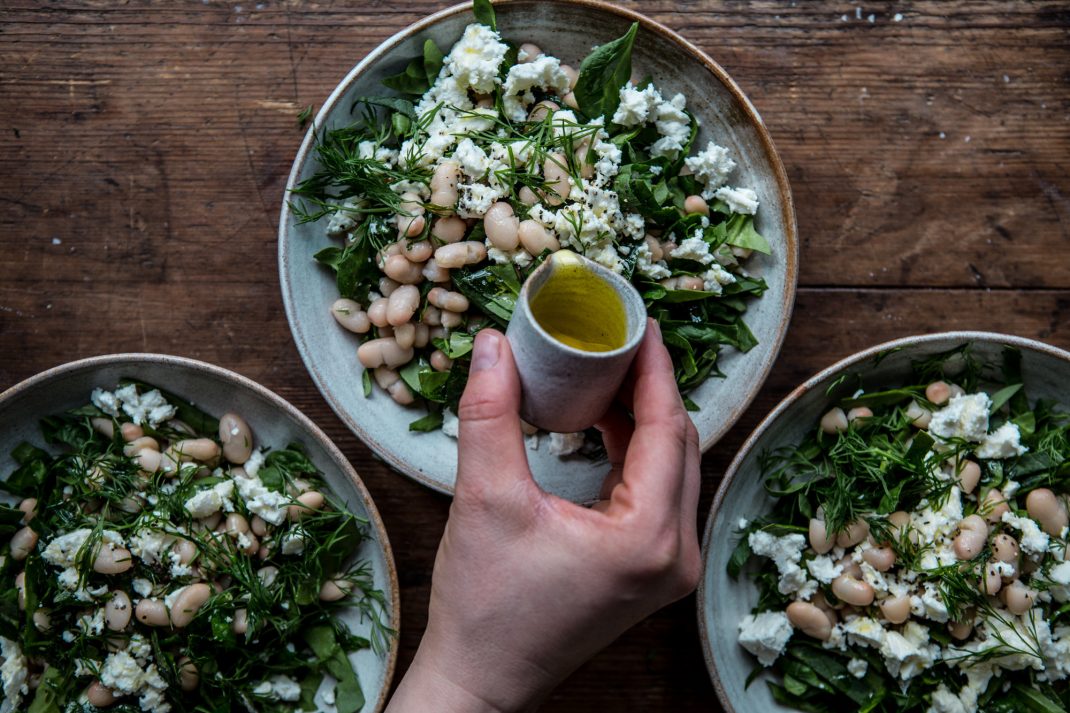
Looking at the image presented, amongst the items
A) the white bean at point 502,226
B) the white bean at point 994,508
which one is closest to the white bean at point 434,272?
the white bean at point 502,226

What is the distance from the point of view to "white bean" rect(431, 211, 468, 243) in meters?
1.16

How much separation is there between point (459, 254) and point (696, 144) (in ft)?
1.43

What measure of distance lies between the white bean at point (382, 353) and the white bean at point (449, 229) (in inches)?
7.1

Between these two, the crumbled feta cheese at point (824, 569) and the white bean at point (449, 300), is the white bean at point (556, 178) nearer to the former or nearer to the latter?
the white bean at point (449, 300)

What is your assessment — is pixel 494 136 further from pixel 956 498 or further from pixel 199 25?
pixel 956 498

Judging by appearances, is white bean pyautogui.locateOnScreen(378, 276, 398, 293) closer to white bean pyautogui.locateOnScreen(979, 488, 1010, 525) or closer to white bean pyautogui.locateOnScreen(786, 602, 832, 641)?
white bean pyautogui.locateOnScreen(786, 602, 832, 641)

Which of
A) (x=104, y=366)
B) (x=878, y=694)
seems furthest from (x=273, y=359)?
(x=878, y=694)

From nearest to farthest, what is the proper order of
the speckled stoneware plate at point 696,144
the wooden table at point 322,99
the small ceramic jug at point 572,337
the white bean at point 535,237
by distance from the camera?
the small ceramic jug at point 572,337
the white bean at point 535,237
the speckled stoneware plate at point 696,144
the wooden table at point 322,99

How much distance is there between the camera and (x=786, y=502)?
4.21 feet

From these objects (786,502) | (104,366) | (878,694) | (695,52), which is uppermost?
(695,52)

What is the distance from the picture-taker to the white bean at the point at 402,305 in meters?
1.18

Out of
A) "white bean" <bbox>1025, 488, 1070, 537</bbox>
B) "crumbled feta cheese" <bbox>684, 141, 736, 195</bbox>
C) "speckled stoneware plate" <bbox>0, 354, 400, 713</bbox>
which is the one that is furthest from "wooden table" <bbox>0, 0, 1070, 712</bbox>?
"white bean" <bbox>1025, 488, 1070, 537</bbox>

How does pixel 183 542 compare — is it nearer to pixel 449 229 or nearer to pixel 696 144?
pixel 449 229

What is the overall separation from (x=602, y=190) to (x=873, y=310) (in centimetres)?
59
